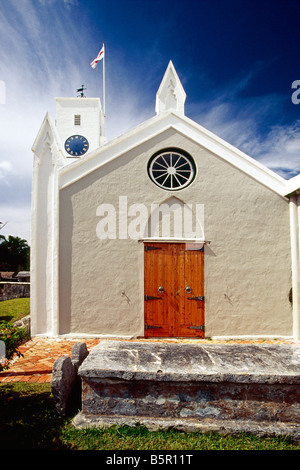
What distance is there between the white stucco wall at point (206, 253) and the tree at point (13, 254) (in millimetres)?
34167

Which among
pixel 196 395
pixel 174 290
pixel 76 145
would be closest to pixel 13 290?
pixel 76 145

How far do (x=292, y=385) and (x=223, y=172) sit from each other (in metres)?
6.43

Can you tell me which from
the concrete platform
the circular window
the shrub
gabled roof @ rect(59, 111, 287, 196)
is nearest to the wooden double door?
the circular window

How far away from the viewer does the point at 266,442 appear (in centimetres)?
290

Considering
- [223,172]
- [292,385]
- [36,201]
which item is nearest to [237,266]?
[223,172]

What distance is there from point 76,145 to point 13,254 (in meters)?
25.2

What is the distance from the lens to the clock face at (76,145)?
73.9 feet

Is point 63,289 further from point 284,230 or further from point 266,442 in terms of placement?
point 284,230

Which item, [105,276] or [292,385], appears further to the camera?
[105,276]

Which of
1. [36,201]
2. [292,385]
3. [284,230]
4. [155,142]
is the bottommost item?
[292,385]

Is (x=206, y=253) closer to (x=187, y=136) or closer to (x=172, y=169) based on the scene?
(x=172, y=169)

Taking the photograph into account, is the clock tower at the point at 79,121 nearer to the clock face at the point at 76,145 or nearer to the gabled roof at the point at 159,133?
the clock face at the point at 76,145
